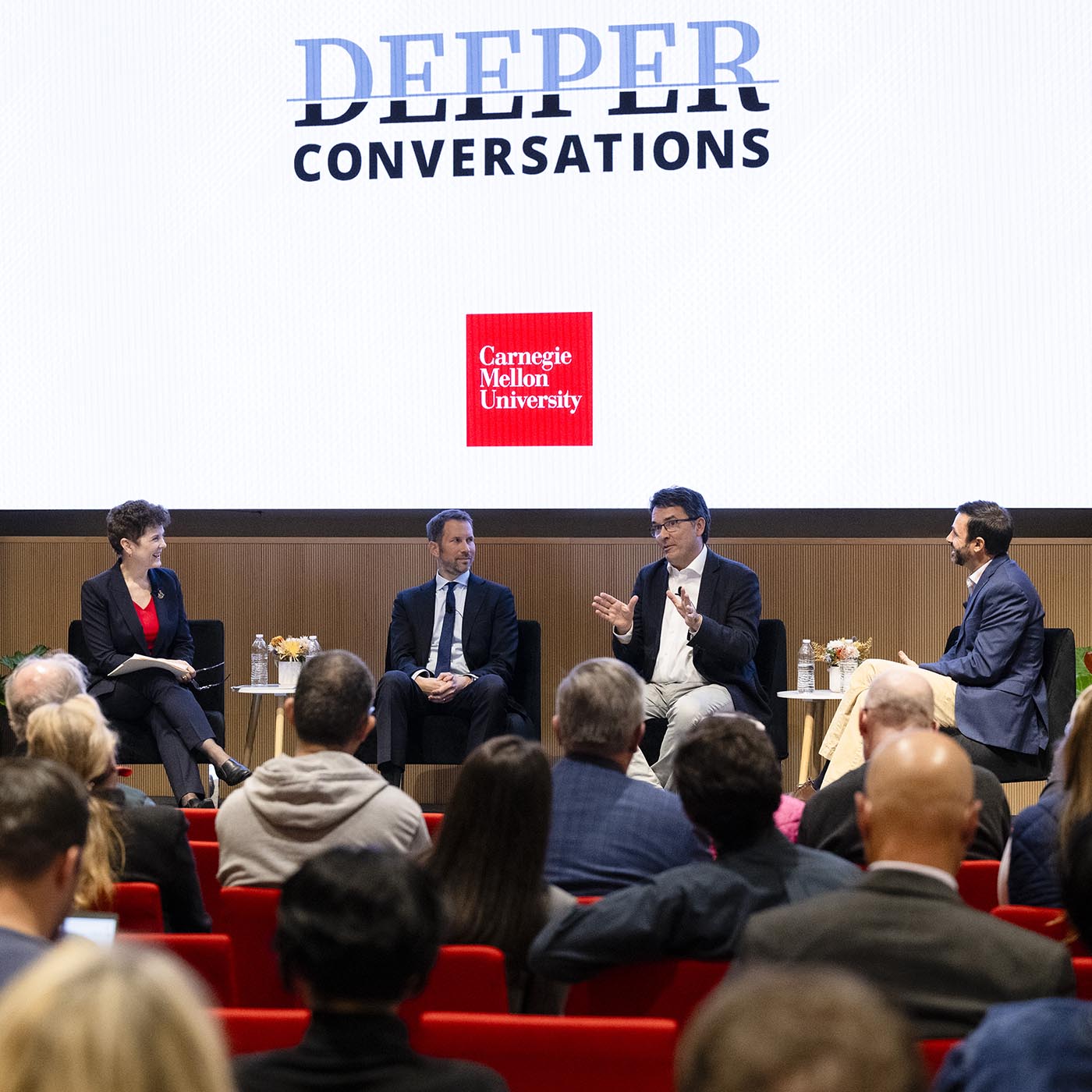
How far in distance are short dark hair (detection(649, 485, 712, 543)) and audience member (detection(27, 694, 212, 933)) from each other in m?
3.18

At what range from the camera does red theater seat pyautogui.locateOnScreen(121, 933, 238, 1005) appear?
7.07ft

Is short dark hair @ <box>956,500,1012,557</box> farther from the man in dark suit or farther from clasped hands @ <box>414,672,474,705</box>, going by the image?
clasped hands @ <box>414,672,474,705</box>

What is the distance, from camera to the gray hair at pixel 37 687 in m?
3.49

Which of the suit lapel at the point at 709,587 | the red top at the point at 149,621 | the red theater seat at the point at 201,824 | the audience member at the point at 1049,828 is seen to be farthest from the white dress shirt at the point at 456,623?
the audience member at the point at 1049,828

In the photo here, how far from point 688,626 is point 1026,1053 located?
13.3 ft

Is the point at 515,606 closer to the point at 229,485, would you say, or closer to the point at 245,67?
the point at 229,485

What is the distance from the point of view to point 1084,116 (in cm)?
568

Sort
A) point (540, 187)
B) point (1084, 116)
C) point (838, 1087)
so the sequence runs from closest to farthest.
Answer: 1. point (838, 1087)
2. point (1084, 116)
3. point (540, 187)

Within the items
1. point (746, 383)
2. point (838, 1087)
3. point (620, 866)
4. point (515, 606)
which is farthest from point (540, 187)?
point (838, 1087)

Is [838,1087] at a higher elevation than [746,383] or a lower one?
lower

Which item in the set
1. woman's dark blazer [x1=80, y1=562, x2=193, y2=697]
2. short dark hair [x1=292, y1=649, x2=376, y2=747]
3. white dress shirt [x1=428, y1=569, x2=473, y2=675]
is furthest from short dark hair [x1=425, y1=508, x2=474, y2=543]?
short dark hair [x1=292, y1=649, x2=376, y2=747]

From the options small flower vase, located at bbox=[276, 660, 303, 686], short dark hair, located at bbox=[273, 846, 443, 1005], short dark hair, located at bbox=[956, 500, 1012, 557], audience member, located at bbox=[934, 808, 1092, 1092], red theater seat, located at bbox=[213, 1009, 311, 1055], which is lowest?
red theater seat, located at bbox=[213, 1009, 311, 1055]

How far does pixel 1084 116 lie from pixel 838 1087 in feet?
18.7

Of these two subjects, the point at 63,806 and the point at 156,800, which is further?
the point at 156,800
